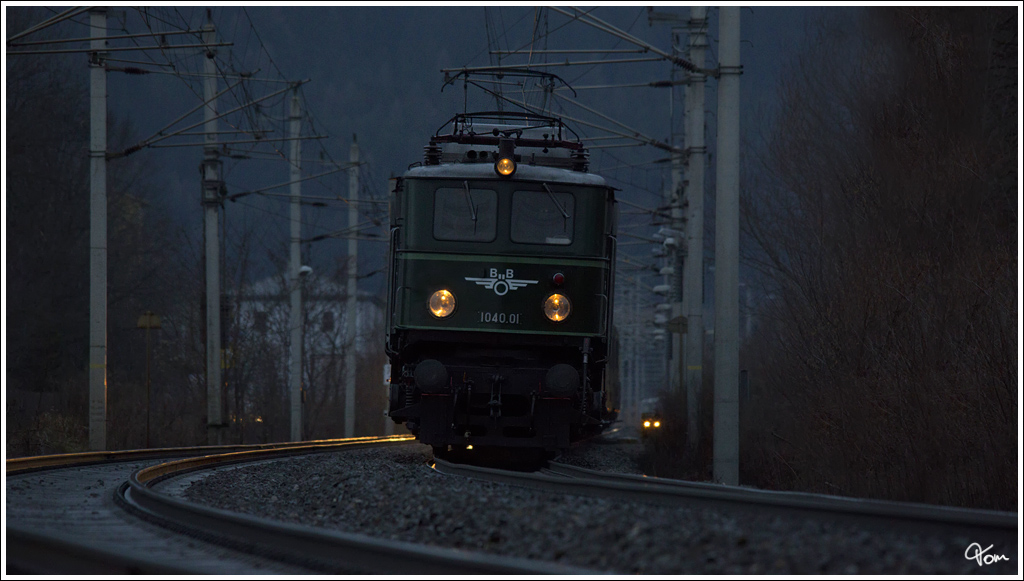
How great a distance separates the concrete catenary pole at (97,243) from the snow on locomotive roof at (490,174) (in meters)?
8.49

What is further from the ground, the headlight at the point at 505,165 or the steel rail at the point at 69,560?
the headlight at the point at 505,165

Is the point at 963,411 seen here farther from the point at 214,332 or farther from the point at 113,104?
the point at 113,104

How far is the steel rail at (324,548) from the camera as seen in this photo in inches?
210

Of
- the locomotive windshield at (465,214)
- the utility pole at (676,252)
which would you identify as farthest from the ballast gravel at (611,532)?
the utility pole at (676,252)

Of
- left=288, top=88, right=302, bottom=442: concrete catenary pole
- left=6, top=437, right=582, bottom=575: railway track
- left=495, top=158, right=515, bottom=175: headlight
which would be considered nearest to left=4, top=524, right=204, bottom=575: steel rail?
left=6, top=437, right=582, bottom=575: railway track

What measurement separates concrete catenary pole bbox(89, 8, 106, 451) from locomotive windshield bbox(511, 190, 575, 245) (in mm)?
9413

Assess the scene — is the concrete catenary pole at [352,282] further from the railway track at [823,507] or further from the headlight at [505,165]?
the railway track at [823,507]

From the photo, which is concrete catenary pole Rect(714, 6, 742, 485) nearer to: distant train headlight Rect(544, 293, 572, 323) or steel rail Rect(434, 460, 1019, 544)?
distant train headlight Rect(544, 293, 572, 323)

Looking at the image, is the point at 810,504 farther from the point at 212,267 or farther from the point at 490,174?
the point at 212,267

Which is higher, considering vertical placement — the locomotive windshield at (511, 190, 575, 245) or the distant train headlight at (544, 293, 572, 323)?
the locomotive windshield at (511, 190, 575, 245)

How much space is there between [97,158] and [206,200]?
14.9ft

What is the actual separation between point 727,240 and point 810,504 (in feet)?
26.2

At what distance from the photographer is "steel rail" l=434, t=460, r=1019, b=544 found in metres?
6.41

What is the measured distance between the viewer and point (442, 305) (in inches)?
476
